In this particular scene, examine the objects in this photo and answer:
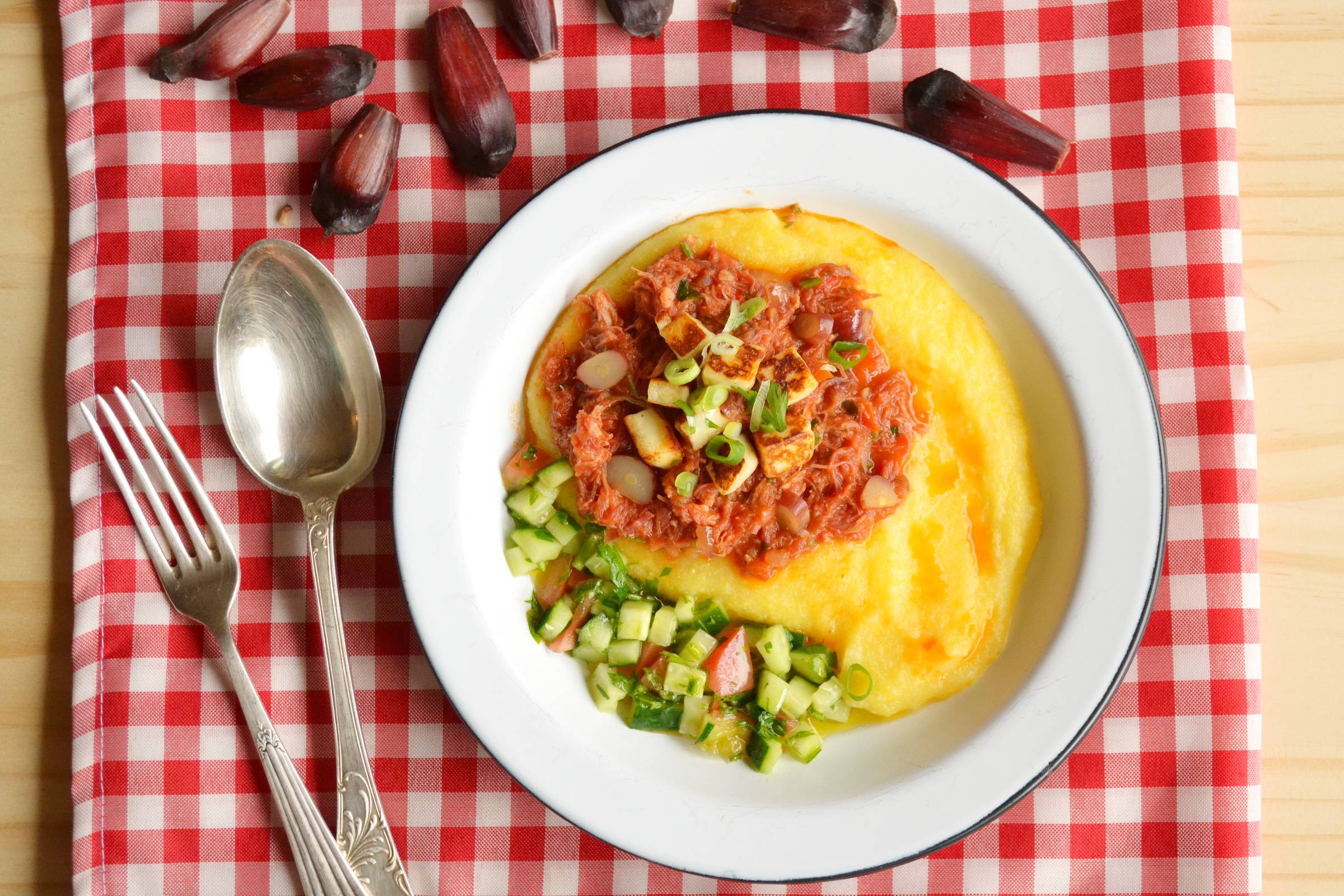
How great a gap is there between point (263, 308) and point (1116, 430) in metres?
2.85

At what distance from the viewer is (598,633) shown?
10.1 feet

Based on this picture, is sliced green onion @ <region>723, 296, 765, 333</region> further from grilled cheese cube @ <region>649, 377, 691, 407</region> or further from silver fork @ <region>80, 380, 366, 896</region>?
silver fork @ <region>80, 380, 366, 896</region>

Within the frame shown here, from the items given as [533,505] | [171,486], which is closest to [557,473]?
[533,505]

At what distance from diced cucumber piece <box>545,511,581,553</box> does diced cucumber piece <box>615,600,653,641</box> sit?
1.00 ft

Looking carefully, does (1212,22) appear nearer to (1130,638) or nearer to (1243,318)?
(1243,318)

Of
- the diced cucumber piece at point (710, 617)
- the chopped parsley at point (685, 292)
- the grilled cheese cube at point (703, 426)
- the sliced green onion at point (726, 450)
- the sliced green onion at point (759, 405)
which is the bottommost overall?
the diced cucumber piece at point (710, 617)

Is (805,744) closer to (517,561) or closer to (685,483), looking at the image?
(685,483)

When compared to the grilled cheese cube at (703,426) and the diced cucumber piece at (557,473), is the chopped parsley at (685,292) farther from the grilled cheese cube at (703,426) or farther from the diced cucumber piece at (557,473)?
the diced cucumber piece at (557,473)

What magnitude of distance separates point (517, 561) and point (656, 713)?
702 mm

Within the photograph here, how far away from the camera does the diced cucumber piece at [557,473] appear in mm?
3078

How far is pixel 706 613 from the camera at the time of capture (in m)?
3.09

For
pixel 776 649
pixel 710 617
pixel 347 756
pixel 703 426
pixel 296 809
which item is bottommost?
pixel 296 809

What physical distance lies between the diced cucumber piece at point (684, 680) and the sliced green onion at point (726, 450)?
71 cm

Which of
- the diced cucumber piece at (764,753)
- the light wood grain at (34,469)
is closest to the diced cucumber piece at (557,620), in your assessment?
the diced cucumber piece at (764,753)
